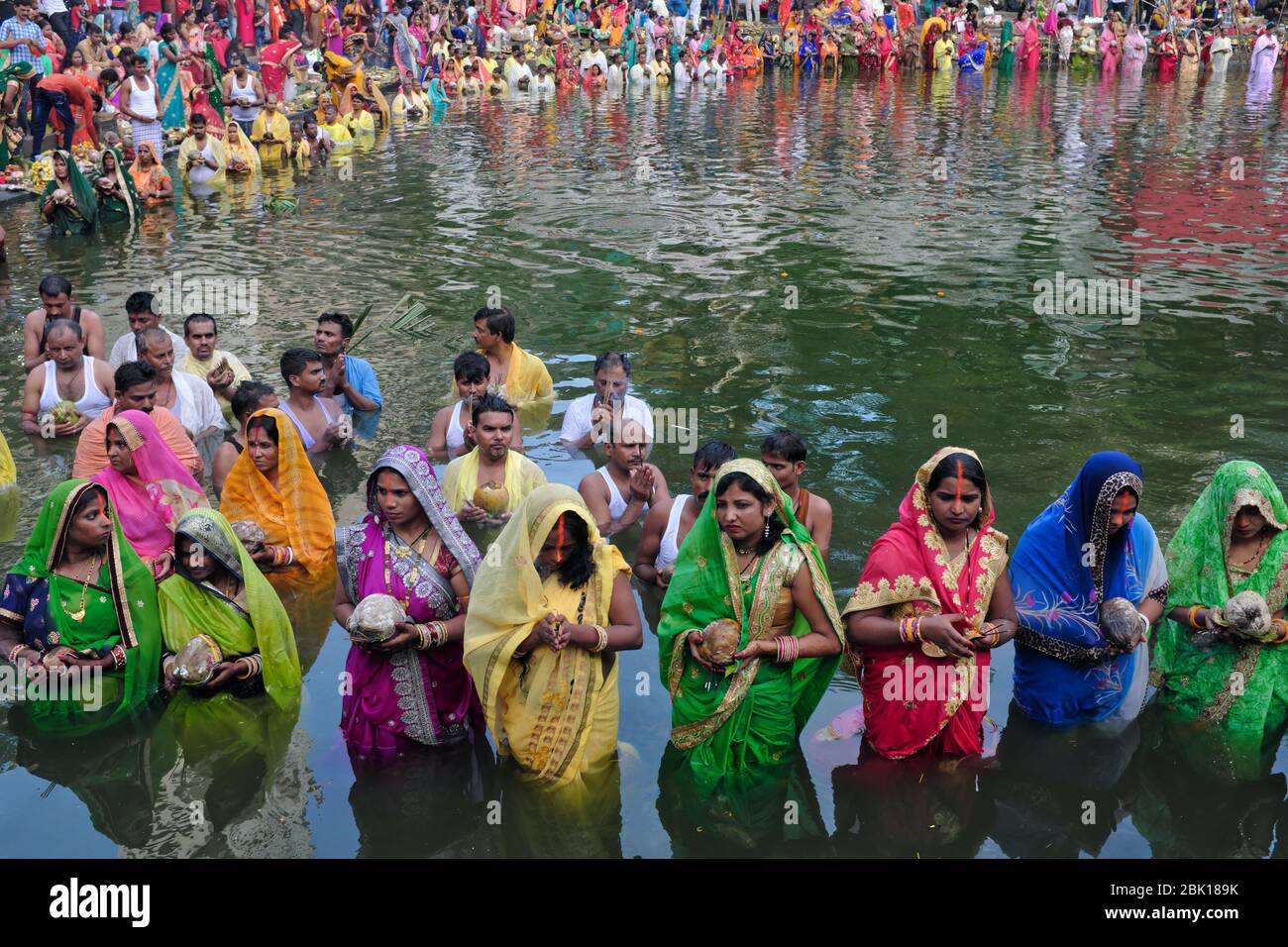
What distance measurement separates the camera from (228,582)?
514 centimetres

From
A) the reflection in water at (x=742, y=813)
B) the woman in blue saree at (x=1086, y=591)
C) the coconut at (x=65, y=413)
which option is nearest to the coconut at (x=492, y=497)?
the reflection in water at (x=742, y=813)

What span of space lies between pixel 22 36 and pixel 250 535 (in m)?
15.4

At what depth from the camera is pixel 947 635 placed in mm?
4395

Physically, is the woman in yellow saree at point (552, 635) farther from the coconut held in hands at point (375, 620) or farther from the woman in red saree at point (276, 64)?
the woman in red saree at point (276, 64)

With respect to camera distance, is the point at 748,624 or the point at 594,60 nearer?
the point at 748,624

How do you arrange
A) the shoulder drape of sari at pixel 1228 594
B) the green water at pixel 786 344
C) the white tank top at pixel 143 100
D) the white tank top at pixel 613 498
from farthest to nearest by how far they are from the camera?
1. the white tank top at pixel 143 100
2. the white tank top at pixel 613 498
3. the shoulder drape of sari at pixel 1228 594
4. the green water at pixel 786 344

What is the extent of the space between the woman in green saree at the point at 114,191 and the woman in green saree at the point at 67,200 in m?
0.32

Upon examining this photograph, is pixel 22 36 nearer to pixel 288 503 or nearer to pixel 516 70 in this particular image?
pixel 288 503

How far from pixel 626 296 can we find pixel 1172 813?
841 cm

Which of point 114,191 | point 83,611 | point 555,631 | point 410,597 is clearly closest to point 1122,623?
point 555,631

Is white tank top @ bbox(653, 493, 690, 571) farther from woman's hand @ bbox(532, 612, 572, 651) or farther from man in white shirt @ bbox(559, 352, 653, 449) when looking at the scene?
woman's hand @ bbox(532, 612, 572, 651)

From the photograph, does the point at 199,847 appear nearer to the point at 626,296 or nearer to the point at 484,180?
the point at 626,296

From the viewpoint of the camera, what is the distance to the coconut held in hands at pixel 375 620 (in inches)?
176
